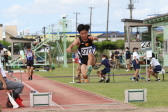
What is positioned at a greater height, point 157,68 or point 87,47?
point 87,47

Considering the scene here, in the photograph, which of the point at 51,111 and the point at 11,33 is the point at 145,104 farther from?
the point at 11,33

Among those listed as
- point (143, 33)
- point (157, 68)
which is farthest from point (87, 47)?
point (143, 33)

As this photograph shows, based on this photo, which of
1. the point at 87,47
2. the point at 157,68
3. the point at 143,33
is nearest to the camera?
the point at 87,47

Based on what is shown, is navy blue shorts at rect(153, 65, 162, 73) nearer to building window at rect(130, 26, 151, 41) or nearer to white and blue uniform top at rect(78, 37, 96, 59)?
white and blue uniform top at rect(78, 37, 96, 59)

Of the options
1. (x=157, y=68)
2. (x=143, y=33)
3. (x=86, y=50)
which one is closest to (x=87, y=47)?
(x=86, y=50)

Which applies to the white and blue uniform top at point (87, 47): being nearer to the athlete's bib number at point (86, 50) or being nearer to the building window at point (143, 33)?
the athlete's bib number at point (86, 50)

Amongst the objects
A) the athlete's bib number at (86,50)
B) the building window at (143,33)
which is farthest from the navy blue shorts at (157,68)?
the building window at (143,33)

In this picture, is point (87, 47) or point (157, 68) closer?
point (87, 47)

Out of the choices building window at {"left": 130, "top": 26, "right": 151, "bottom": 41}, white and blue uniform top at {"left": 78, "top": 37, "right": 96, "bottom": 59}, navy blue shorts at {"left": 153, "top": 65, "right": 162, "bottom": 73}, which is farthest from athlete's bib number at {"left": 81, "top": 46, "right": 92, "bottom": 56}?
building window at {"left": 130, "top": 26, "right": 151, "bottom": 41}

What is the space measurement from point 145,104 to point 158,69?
11127mm

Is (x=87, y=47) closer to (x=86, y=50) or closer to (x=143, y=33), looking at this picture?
(x=86, y=50)

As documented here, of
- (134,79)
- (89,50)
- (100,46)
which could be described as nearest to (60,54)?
(100,46)

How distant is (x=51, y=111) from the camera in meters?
10.7

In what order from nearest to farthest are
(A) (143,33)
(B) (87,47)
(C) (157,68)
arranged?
(B) (87,47)
(C) (157,68)
(A) (143,33)
